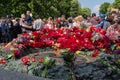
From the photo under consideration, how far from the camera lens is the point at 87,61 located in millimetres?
7988

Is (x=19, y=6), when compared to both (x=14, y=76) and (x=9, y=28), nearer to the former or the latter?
(x=9, y=28)

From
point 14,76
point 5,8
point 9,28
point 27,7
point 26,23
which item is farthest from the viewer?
point 27,7

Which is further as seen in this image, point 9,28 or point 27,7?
point 27,7

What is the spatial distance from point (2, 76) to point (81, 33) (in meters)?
6.31

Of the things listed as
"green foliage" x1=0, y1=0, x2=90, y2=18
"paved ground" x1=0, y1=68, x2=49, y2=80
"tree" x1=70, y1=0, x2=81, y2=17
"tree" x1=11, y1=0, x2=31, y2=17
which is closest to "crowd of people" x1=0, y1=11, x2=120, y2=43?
"paved ground" x1=0, y1=68, x2=49, y2=80

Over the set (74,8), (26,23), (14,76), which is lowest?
(74,8)

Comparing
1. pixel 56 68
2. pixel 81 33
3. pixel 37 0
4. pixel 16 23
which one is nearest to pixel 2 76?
pixel 56 68

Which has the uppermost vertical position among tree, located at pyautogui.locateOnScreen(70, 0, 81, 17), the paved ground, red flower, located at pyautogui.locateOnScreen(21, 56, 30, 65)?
the paved ground

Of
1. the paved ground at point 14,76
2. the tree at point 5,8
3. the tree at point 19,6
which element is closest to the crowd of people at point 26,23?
the paved ground at point 14,76

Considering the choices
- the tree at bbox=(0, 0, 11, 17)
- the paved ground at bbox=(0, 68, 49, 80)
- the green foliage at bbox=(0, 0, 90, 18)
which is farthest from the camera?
the green foliage at bbox=(0, 0, 90, 18)

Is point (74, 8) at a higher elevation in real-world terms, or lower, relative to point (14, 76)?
lower

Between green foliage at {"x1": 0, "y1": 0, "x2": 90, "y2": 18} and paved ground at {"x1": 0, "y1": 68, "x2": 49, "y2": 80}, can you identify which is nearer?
paved ground at {"x1": 0, "y1": 68, "x2": 49, "y2": 80}

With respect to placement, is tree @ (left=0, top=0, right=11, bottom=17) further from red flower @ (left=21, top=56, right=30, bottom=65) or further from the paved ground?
the paved ground

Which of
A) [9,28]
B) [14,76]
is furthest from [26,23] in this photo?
[14,76]
